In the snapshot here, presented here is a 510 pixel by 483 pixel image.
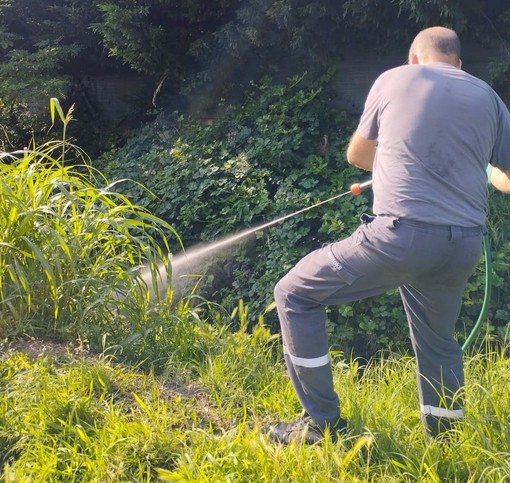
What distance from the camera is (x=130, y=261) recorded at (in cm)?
452

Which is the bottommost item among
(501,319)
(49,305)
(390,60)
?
(501,319)

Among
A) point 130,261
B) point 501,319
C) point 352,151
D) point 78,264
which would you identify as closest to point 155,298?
point 130,261

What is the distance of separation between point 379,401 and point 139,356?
1.34 metres

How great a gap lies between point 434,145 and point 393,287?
0.60m

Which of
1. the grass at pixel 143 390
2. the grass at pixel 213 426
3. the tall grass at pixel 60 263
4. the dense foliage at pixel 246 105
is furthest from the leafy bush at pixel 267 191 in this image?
the tall grass at pixel 60 263

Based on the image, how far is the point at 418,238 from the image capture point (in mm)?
2846

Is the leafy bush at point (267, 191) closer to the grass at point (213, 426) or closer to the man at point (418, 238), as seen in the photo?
the grass at point (213, 426)

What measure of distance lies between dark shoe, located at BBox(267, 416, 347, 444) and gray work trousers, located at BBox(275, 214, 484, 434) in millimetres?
42

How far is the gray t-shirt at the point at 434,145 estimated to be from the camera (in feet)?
9.48

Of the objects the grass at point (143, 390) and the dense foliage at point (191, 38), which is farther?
the dense foliage at point (191, 38)

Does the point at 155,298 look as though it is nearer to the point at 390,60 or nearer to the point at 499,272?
the point at 499,272

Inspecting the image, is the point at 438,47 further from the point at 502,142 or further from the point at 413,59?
the point at 502,142

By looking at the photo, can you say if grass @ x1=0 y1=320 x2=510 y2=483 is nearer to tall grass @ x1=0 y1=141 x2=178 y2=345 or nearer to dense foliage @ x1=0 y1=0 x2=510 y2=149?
tall grass @ x1=0 y1=141 x2=178 y2=345

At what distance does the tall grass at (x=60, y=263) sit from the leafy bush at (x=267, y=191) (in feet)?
5.41
